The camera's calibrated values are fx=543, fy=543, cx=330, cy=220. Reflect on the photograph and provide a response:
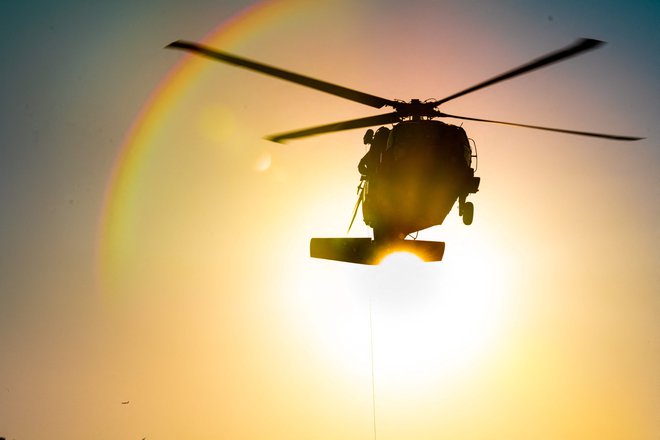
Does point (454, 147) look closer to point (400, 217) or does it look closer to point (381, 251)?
point (400, 217)

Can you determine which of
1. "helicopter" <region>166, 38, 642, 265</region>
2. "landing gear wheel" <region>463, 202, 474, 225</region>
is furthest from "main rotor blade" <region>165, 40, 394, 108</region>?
"landing gear wheel" <region>463, 202, 474, 225</region>

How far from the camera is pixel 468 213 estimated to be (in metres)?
11.6

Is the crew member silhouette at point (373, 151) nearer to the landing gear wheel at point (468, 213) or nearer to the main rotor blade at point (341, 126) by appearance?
the main rotor blade at point (341, 126)

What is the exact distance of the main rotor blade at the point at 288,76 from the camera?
7.94 m

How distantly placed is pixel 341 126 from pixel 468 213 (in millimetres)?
3303

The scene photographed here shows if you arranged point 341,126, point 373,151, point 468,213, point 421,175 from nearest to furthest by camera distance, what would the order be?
point 421,175 → point 341,126 → point 468,213 → point 373,151

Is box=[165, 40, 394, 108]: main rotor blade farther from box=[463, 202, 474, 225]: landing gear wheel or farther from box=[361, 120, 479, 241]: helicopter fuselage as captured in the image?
box=[463, 202, 474, 225]: landing gear wheel

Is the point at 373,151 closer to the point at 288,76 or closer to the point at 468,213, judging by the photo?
the point at 468,213

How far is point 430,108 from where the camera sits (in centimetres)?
1162

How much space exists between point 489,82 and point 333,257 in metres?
4.41

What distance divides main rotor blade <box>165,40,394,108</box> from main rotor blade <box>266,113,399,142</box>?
1.12ft

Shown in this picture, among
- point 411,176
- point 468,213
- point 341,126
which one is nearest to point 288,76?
point 341,126

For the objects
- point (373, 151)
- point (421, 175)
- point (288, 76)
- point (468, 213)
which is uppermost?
point (288, 76)

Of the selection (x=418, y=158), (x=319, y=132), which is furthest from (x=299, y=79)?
(x=418, y=158)
